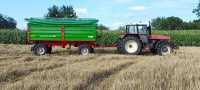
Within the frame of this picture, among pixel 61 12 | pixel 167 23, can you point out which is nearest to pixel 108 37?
pixel 61 12

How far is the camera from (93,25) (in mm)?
21078

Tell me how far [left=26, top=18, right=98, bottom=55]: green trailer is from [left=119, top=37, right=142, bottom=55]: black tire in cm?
132

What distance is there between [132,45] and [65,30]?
3.01 meters

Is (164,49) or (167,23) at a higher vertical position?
(167,23)

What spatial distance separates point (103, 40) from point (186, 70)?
2316 centimetres

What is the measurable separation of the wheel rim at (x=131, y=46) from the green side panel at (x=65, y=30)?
1.49 meters

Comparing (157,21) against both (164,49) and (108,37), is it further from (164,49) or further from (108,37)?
(164,49)

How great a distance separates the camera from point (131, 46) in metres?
21.1

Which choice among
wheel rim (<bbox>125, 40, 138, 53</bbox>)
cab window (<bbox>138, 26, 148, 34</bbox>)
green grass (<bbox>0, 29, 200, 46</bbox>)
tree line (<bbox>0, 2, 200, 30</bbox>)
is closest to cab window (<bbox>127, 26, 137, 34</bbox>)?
cab window (<bbox>138, 26, 148, 34</bbox>)

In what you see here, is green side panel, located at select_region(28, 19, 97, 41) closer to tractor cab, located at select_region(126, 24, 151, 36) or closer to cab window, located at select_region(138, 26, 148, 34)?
tractor cab, located at select_region(126, 24, 151, 36)

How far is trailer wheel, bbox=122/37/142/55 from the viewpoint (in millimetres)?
20938

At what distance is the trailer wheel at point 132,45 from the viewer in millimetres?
20938

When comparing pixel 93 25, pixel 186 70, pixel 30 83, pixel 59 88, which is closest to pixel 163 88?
Result: pixel 59 88

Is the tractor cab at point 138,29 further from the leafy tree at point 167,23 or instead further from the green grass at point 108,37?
the leafy tree at point 167,23
